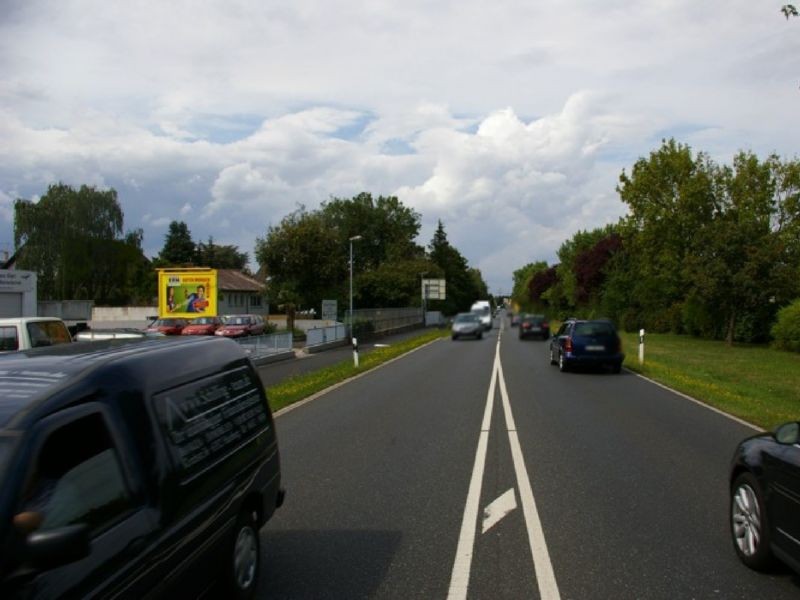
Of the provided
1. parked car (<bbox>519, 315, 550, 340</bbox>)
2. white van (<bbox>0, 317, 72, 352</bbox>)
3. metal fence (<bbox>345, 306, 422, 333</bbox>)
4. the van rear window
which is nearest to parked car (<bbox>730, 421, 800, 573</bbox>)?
the van rear window

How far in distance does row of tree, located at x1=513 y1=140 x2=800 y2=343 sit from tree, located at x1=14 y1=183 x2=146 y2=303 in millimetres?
46683

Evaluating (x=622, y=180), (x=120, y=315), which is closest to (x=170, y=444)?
(x=622, y=180)

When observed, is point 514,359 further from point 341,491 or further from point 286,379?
point 341,491

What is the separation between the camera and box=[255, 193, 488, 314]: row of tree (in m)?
50.8

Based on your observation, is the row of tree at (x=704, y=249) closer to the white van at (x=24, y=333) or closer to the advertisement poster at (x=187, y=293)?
the advertisement poster at (x=187, y=293)

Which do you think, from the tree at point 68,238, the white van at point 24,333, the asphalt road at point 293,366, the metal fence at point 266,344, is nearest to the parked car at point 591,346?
the asphalt road at point 293,366

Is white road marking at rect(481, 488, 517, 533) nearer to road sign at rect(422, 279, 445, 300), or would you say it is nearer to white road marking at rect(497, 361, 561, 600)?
white road marking at rect(497, 361, 561, 600)

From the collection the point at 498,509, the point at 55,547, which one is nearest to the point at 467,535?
the point at 498,509

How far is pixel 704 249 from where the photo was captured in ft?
119

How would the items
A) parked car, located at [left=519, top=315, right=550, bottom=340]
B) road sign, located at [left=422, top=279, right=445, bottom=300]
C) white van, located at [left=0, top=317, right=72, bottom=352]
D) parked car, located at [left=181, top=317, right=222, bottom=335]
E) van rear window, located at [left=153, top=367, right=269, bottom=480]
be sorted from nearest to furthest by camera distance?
van rear window, located at [left=153, top=367, right=269, bottom=480]
white van, located at [left=0, top=317, right=72, bottom=352]
parked car, located at [left=181, top=317, right=222, bottom=335]
parked car, located at [left=519, top=315, right=550, bottom=340]
road sign, located at [left=422, top=279, right=445, bottom=300]

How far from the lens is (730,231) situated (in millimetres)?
34906

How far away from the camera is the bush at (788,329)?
96.2 ft

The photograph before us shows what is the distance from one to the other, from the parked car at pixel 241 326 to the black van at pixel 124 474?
1529 inches

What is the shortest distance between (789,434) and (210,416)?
3325mm
